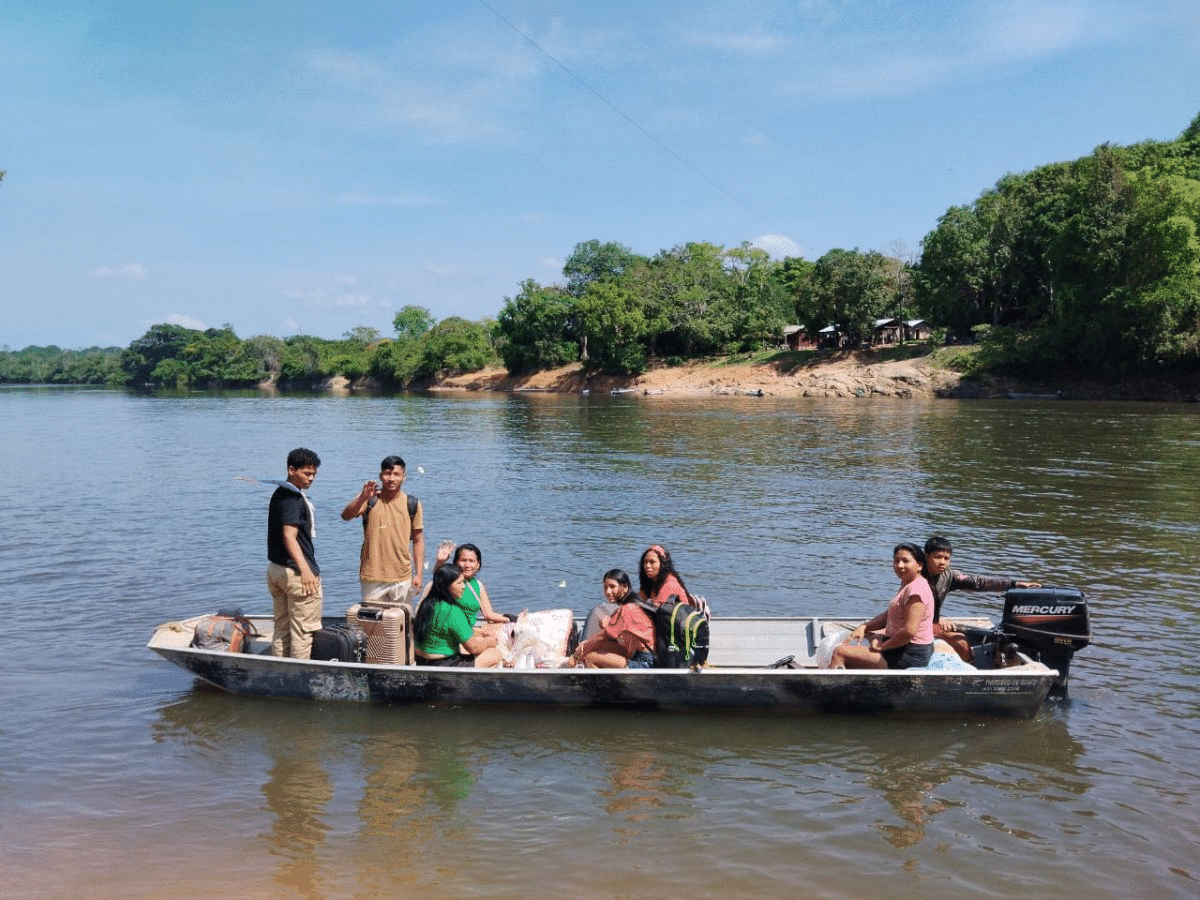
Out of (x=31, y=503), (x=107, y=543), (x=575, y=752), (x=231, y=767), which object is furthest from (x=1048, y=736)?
(x=31, y=503)

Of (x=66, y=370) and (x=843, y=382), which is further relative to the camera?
(x=66, y=370)

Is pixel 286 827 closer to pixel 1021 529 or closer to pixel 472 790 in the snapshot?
pixel 472 790

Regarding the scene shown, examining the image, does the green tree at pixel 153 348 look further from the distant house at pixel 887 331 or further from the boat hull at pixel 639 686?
the boat hull at pixel 639 686

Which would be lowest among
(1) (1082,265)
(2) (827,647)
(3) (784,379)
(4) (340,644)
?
(2) (827,647)

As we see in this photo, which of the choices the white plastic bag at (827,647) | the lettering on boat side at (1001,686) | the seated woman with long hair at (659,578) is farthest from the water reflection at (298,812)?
the lettering on boat side at (1001,686)

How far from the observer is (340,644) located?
8.36m

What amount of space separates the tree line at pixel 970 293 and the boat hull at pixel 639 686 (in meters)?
44.4

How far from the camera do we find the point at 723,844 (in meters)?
6.13

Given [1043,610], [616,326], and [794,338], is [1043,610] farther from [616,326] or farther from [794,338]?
[616,326]

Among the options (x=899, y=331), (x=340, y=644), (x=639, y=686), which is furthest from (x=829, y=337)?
(x=340, y=644)

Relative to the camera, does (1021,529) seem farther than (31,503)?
No

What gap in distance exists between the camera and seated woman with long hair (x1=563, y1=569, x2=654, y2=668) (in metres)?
8.10

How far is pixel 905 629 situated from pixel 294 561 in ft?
16.6

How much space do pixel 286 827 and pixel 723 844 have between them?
2.94 metres
